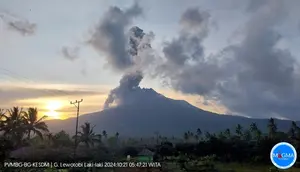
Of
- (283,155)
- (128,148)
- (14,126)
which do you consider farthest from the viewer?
(128,148)

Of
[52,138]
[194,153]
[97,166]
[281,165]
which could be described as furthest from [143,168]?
[281,165]

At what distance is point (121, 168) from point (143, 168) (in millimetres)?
1704

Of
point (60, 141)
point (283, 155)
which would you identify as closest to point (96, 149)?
point (60, 141)

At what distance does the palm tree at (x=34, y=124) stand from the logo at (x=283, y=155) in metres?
34.0

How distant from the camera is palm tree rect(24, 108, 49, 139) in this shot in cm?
3559

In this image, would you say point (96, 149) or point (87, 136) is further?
point (87, 136)

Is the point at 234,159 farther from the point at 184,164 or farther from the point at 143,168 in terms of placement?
the point at 143,168

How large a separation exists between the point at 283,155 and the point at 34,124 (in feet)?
113

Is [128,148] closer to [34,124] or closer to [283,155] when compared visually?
[34,124]

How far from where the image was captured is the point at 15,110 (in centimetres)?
3431

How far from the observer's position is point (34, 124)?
36062 millimetres

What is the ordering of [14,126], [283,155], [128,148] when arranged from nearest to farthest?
1. [283,155]
2. [14,126]
3. [128,148]

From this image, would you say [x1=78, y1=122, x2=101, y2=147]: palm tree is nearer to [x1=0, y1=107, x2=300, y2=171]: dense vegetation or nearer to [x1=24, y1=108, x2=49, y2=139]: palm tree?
[x1=0, y1=107, x2=300, y2=171]: dense vegetation

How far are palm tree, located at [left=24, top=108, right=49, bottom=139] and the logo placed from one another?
111ft
